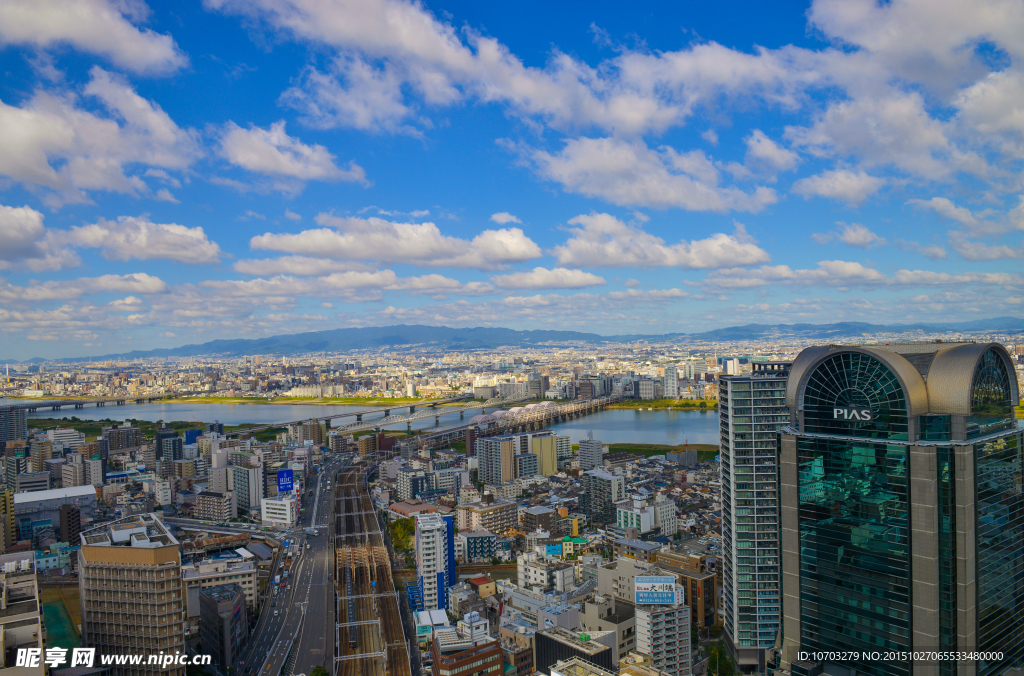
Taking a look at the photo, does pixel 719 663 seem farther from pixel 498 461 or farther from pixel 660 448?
pixel 660 448

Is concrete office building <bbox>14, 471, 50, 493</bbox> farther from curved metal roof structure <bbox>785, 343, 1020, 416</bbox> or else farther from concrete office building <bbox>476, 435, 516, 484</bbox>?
curved metal roof structure <bbox>785, 343, 1020, 416</bbox>

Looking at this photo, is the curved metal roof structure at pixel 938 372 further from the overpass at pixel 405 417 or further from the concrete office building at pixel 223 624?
the overpass at pixel 405 417

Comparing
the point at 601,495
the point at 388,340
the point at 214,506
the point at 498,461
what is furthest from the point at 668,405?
the point at 388,340

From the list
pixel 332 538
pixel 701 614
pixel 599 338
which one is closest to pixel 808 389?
pixel 701 614

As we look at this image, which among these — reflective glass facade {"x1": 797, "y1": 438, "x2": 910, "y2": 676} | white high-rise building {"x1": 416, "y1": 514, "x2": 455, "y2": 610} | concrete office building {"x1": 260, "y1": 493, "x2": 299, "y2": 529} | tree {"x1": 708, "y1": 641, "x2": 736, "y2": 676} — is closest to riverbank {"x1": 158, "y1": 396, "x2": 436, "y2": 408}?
concrete office building {"x1": 260, "y1": 493, "x2": 299, "y2": 529}

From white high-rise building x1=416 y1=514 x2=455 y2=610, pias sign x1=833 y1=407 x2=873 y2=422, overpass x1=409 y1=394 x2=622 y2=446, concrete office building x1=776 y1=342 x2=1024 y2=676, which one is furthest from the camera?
overpass x1=409 y1=394 x2=622 y2=446
